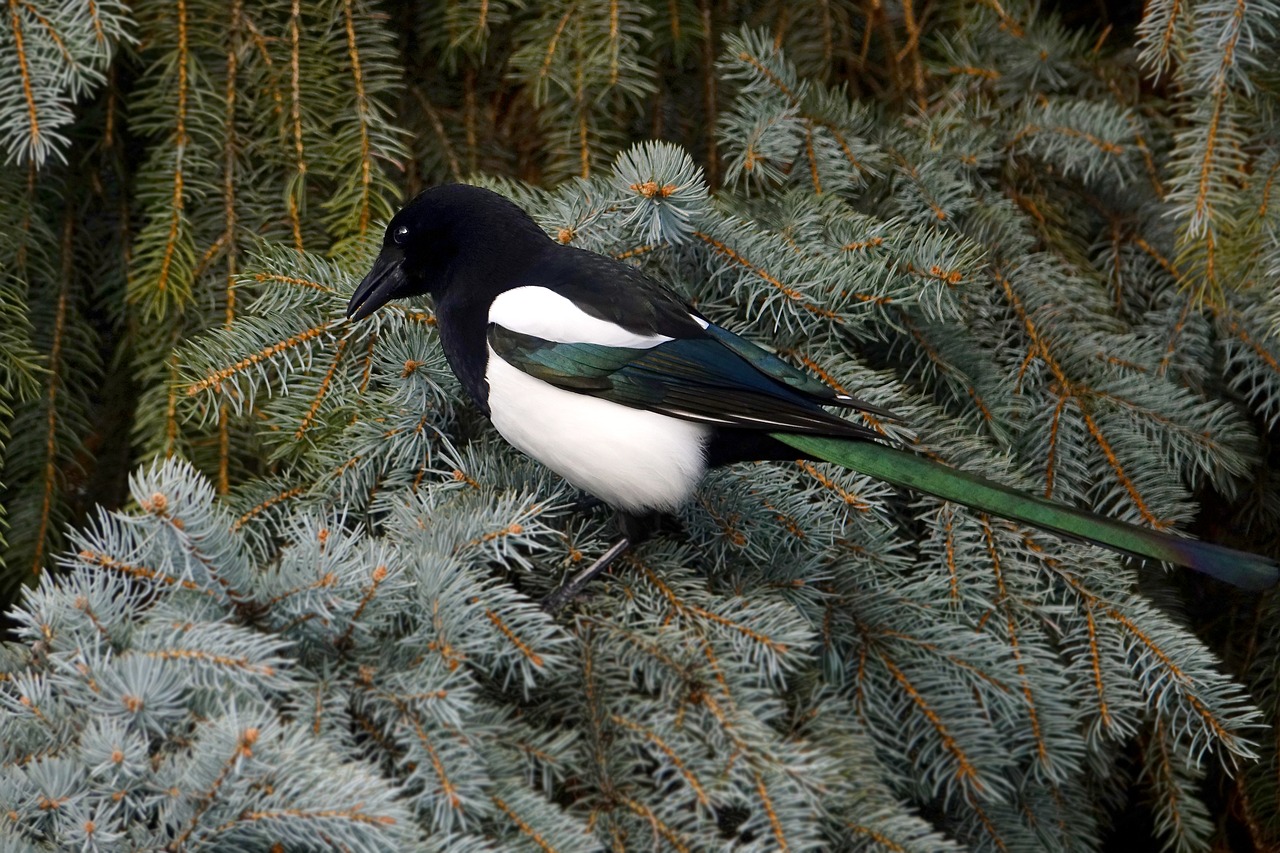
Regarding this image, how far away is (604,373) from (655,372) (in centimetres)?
6

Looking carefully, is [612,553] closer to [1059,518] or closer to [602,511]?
[602,511]

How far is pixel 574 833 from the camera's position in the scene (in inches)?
37.4

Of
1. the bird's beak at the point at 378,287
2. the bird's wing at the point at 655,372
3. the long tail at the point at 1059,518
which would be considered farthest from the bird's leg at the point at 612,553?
the bird's beak at the point at 378,287

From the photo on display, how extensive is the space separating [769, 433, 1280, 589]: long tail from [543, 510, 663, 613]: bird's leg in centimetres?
24

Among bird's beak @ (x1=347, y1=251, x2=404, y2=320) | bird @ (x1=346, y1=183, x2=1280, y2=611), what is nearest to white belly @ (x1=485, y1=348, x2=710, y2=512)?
bird @ (x1=346, y1=183, x2=1280, y2=611)

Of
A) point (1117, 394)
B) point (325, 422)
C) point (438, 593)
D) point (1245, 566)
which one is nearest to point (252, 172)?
point (325, 422)

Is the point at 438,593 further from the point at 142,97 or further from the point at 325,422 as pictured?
the point at 142,97

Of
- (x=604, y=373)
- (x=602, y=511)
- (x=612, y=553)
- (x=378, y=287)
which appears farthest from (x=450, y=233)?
(x=612, y=553)

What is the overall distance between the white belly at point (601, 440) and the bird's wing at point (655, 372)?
2 centimetres

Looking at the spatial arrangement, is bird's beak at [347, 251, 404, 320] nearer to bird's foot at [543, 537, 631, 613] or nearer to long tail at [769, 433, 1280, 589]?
bird's foot at [543, 537, 631, 613]

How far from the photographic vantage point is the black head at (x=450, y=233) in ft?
5.05

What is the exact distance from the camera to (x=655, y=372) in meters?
1.43

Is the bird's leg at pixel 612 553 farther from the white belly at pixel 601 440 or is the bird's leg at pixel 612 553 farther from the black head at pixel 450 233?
the black head at pixel 450 233

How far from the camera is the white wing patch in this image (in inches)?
56.3
